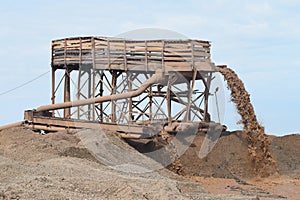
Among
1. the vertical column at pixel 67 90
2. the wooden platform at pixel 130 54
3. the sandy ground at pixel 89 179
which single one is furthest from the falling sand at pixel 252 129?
the vertical column at pixel 67 90

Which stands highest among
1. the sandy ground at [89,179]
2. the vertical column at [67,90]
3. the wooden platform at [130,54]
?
the wooden platform at [130,54]

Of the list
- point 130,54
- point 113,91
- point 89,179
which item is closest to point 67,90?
point 113,91

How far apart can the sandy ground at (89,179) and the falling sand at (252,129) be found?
707mm

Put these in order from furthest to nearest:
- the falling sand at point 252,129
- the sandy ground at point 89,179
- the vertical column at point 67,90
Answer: the vertical column at point 67,90
the falling sand at point 252,129
the sandy ground at point 89,179

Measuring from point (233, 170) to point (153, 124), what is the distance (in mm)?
3539

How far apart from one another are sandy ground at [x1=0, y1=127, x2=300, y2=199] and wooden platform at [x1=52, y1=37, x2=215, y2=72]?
11.5ft

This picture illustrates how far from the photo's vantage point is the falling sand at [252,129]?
22875 millimetres

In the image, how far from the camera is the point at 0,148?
74.5ft

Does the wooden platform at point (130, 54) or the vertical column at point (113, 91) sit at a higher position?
the wooden platform at point (130, 54)

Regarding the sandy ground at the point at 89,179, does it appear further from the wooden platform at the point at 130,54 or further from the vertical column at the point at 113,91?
the wooden platform at the point at 130,54

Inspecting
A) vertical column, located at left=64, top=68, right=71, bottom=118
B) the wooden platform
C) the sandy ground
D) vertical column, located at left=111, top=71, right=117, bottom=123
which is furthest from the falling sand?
vertical column, located at left=64, top=68, right=71, bottom=118

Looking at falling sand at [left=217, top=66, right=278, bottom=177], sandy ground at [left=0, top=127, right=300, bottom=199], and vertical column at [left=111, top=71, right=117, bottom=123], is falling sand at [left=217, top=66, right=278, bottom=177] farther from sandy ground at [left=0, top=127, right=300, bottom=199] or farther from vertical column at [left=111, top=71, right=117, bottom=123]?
vertical column at [left=111, top=71, right=117, bottom=123]

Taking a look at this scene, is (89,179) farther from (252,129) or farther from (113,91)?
(113,91)

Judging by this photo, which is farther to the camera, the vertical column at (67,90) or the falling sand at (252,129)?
the vertical column at (67,90)
